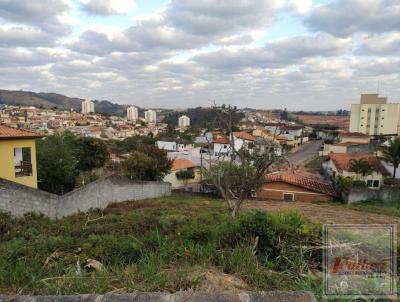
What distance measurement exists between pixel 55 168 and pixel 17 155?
194 centimetres

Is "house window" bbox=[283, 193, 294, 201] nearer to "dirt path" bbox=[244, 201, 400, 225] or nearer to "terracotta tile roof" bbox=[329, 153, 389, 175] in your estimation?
"dirt path" bbox=[244, 201, 400, 225]

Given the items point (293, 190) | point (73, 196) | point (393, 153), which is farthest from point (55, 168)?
point (393, 153)

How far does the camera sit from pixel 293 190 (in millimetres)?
20234

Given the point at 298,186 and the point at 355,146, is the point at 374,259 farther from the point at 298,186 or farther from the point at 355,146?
the point at 355,146

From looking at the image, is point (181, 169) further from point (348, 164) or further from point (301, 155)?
point (301, 155)

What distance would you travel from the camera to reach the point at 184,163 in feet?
103

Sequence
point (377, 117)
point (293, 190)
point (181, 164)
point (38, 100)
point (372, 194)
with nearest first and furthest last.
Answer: point (372, 194) → point (293, 190) → point (181, 164) → point (377, 117) → point (38, 100)

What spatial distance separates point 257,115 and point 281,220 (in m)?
15.9

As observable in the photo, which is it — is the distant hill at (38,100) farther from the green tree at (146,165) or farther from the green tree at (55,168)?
the green tree at (55,168)

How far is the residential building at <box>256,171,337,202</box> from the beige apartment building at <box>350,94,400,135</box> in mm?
57454

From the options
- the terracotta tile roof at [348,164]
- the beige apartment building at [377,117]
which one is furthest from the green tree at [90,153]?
the beige apartment building at [377,117]

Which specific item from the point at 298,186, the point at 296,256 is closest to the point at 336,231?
the point at 296,256

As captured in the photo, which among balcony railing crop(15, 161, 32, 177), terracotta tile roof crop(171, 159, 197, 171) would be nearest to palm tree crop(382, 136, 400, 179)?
terracotta tile roof crop(171, 159, 197, 171)

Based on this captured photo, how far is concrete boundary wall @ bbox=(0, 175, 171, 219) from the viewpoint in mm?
9500
